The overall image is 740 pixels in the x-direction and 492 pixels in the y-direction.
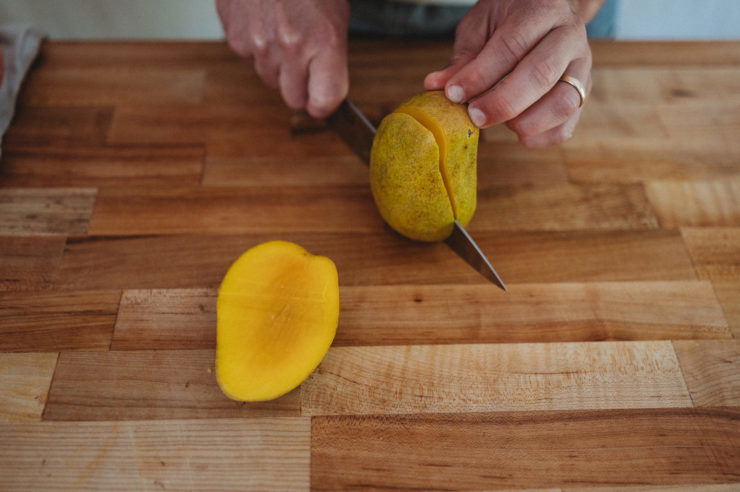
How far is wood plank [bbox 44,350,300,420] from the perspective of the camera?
94 cm

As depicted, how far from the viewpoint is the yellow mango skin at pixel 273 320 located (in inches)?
35.6

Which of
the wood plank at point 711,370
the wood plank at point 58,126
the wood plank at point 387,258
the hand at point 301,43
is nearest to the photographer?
the wood plank at point 711,370

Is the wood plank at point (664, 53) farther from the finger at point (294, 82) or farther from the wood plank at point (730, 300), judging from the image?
the finger at point (294, 82)

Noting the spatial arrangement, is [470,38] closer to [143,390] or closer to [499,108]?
[499,108]

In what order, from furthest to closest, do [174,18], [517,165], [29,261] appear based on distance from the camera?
[174,18], [517,165], [29,261]

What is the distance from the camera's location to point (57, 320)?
103 cm

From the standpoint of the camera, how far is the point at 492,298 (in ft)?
3.57

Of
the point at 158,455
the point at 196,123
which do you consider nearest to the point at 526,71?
the point at 196,123

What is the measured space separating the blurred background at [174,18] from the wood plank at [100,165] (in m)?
1.21

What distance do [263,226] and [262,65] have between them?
1.26 ft

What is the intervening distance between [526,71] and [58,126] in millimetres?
1052

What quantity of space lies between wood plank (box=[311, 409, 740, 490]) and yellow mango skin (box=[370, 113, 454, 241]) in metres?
0.35

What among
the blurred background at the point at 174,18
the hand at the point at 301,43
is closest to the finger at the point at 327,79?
the hand at the point at 301,43

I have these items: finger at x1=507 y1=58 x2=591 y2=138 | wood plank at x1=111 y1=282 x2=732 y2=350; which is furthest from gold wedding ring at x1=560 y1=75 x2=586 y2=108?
wood plank at x1=111 y1=282 x2=732 y2=350
